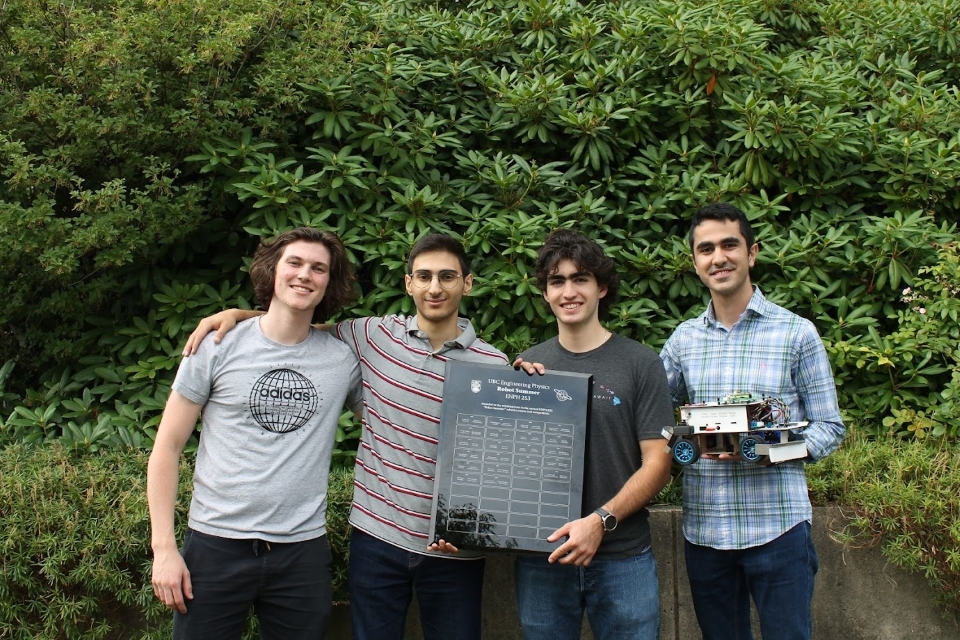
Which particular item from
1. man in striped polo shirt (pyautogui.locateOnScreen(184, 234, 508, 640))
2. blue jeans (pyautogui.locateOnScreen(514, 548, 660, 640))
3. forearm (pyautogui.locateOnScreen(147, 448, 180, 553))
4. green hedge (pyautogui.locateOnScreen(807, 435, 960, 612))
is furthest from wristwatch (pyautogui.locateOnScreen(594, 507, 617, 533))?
green hedge (pyautogui.locateOnScreen(807, 435, 960, 612))

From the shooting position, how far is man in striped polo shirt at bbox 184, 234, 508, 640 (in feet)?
9.98

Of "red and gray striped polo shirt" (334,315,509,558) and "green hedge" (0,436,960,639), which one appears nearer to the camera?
"red and gray striped polo shirt" (334,315,509,558)

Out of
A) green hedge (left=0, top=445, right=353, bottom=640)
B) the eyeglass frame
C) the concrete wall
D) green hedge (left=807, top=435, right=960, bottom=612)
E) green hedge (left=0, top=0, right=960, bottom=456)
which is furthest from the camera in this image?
green hedge (left=0, top=0, right=960, bottom=456)

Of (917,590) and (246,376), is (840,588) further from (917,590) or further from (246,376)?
(246,376)

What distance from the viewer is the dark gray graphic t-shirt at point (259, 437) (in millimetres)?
2914

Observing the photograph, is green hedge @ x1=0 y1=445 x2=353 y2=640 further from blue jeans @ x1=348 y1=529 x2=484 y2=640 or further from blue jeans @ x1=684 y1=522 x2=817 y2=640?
blue jeans @ x1=684 y1=522 x2=817 y2=640

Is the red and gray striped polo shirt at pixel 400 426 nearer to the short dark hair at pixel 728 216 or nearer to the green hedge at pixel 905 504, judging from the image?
the short dark hair at pixel 728 216

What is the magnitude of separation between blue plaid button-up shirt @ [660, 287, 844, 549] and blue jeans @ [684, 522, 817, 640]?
57 mm

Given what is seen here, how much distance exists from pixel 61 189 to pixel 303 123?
1.45 metres

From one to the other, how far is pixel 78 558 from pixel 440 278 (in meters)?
1.98

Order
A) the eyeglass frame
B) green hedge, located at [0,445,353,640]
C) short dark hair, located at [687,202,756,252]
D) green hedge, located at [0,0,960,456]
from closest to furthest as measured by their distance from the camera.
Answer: the eyeglass frame, short dark hair, located at [687,202,756,252], green hedge, located at [0,445,353,640], green hedge, located at [0,0,960,456]

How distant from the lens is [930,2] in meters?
6.70

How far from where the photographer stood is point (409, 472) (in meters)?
3.07

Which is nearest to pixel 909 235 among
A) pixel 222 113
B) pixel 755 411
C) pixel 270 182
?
pixel 755 411
